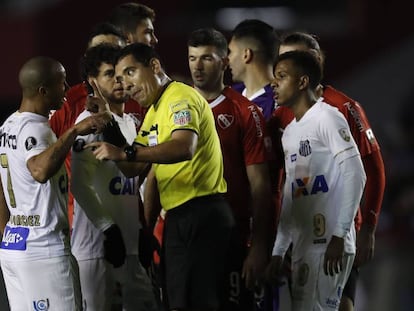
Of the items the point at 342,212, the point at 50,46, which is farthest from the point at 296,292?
the point at 50,46

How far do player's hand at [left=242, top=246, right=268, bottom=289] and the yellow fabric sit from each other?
0.46m

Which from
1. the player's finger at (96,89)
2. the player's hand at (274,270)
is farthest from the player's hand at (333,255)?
the player's finger at (96,89)

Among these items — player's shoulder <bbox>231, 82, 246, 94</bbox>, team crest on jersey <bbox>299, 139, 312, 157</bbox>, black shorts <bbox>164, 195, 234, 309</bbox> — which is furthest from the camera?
player's shoulder <bbox>231, 82, 246, 94</bbox>

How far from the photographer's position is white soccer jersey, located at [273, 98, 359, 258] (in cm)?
738

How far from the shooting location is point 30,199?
275 inches

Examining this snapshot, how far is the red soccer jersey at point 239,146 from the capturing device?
7.61 meters

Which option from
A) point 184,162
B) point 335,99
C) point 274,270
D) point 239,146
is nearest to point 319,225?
point 274,270

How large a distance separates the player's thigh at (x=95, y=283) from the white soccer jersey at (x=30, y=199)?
591 mm

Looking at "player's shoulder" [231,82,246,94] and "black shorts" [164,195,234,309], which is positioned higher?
"player's shoulder" [231,82,246,94]

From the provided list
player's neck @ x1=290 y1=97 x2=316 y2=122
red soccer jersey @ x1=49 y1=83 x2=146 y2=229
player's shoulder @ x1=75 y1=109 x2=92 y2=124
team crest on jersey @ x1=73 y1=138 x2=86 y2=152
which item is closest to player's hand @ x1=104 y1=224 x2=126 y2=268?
red soccer jersey @ x1=49 y1=83 x2=146 y2=229

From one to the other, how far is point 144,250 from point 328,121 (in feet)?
4.32

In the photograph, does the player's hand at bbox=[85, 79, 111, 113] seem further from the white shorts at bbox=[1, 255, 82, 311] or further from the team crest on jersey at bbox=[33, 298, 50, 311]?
the team crest on jersey at bbox=[33, 298, 50, 311]

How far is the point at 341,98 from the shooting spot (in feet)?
25.6

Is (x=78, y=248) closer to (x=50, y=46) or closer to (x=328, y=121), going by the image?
(x=328, y=121)
